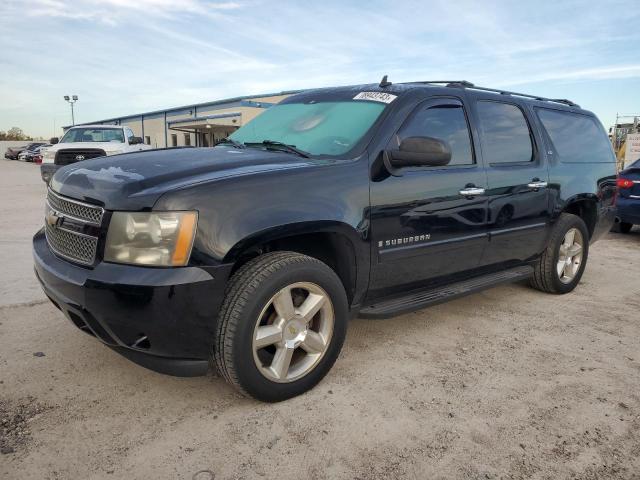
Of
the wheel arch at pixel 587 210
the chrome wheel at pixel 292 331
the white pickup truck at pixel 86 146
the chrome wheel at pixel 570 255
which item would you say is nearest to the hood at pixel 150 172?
the chrome wheel at pixel 292 331

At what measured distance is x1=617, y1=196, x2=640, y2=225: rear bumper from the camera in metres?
7.55

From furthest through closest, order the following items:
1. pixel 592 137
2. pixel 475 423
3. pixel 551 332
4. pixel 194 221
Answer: pixel 592 137
pixel 551 332
pixel 475 423
pixel 194 221

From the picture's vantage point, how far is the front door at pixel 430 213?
3.06 meters

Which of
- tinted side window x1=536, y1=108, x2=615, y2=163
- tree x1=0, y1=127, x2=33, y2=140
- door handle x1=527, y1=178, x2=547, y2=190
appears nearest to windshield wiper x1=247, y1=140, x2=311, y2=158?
door handle x1=527, y1=178, x2=547, y2=190

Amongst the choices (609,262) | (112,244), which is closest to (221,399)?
(112,244)

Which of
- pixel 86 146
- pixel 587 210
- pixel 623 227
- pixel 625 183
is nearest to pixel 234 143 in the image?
pixel 587 210

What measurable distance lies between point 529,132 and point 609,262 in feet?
9.80

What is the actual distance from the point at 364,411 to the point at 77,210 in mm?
1828

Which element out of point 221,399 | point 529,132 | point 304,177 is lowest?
point 221,399

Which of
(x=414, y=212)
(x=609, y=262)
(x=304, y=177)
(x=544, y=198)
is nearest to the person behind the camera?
(x=304, y=177)

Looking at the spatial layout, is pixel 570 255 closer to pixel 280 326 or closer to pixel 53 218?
pixel 280 326

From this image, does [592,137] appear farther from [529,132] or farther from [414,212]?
[414,212]

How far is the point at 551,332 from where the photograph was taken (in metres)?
3.83

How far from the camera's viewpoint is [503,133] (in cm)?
402
